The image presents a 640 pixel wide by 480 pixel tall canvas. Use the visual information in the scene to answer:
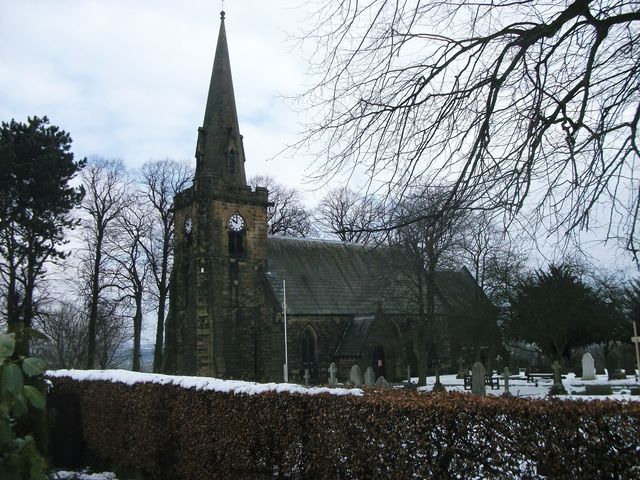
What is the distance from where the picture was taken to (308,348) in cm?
3253

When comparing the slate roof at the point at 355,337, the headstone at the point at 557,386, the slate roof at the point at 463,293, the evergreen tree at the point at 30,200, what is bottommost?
the headstone at the point at 557,386

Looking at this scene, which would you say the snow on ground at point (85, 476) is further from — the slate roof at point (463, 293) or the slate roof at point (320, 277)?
the slate roof at point (320, 277)

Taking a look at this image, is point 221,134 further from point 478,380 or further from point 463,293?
point 478,380

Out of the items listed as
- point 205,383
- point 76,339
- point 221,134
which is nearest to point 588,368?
point 221,134

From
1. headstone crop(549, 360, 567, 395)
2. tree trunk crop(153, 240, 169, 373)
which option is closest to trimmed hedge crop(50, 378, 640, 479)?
headstone crop(549, 360, 567, 395)

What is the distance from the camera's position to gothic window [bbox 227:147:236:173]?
109 ft

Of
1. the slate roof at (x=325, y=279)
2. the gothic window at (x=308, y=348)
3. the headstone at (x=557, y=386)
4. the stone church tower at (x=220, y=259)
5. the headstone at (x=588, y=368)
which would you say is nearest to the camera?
the headstone at (x=557, y=386)

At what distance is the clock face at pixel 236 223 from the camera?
1292 inches

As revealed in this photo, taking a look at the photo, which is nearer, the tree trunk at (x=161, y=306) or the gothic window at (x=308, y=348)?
the gothic window at (x=308, y=348)

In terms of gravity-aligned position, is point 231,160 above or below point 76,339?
above

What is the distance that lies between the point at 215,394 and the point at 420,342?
19596 millimetres

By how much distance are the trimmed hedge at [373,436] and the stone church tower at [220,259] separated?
20122 millimetres

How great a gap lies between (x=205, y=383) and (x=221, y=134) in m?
25.5

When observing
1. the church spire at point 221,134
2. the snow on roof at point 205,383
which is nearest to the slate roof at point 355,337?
the church spire at point 221,134
